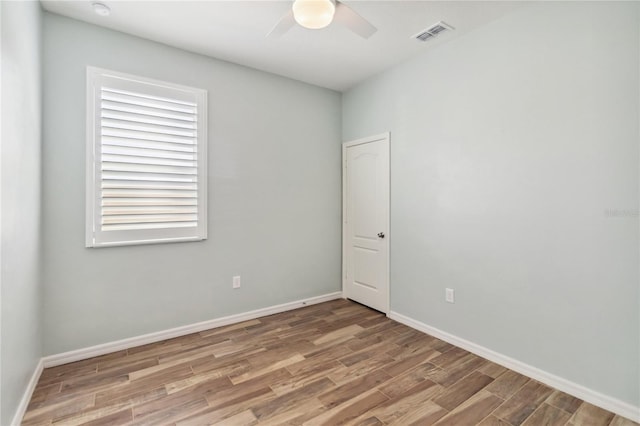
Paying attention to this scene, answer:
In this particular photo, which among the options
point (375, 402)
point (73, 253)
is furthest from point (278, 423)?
point (73, 253)

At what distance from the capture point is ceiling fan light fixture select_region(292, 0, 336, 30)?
1.69 m

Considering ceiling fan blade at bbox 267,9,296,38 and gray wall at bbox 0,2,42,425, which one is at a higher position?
ceiling fan blade at bbox 267,9,296,38

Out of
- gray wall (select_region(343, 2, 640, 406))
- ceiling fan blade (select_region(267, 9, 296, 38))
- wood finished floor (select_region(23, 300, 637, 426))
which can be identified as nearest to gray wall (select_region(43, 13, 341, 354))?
wood finished floor (select_region(23, 300, 637, 426))

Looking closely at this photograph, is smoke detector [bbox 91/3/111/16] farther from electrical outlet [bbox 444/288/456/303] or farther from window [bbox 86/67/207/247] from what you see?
electrical outlet [bbox 444/288/456/303]

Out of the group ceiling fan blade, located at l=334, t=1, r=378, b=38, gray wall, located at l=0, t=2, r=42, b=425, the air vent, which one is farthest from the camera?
the air vent

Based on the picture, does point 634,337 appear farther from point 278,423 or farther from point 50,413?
point 50,413

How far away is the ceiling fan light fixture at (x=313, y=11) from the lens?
169 cm

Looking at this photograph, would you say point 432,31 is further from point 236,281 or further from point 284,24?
point 236,281

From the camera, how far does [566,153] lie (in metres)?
2.12

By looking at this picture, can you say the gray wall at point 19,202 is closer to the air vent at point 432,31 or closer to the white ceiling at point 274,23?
the white ceiling at point 274,23

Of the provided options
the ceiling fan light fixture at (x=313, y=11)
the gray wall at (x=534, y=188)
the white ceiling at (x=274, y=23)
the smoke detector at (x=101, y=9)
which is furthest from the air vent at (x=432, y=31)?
the smoke detector at (x=101, y=9)

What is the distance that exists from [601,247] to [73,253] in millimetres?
3906

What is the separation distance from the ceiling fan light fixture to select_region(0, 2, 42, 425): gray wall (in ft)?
4.85

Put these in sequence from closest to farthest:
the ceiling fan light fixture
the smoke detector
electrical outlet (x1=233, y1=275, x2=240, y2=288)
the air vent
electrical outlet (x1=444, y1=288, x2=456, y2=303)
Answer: the ceiling fan light fixture → the smoke detector → the air vent → electrical outlet (x1=444, y1=288, x2=456, y2=303) → electrical outlet (x1=233, y1=275, x2=240, y2=288)
